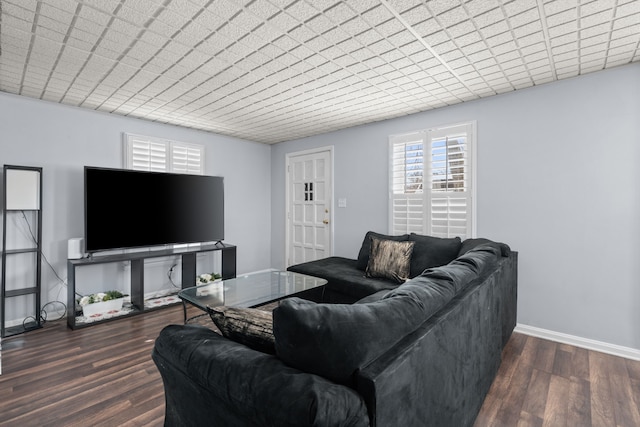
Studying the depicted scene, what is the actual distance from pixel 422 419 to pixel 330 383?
49 centimetres

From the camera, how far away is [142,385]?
2.14m

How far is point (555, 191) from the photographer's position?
9.30 feet

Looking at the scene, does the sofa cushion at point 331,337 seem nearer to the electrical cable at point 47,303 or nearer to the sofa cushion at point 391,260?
the sofa cushion at point 391,260

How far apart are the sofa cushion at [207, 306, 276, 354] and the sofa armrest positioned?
4 centimetres

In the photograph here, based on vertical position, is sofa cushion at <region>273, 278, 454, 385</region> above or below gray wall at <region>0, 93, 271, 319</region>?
below

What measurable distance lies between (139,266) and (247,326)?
2832mm

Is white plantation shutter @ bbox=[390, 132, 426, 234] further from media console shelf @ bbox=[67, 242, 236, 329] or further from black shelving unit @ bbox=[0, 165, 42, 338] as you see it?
black shelving unit @ bbox=[0, 165, 42, 338]

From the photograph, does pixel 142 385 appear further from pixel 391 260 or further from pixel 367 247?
pixel 367 247

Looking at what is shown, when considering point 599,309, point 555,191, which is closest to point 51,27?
point 555,191

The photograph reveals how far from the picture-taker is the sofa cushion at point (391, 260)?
10.3 ft

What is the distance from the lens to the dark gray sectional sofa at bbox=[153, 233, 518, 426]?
0.87 meters

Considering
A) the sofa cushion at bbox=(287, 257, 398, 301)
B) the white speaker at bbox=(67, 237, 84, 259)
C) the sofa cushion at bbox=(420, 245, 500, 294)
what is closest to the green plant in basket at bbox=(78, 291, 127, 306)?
the white speaker at bbox=(67, 237, 84, 259)

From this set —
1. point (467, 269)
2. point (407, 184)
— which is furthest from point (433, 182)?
point (467, 269)

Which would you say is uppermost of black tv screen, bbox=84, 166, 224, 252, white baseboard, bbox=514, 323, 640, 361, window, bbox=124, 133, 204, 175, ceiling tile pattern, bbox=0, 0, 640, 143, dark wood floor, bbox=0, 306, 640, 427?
ceiling tile pattern, bbox=0, 0, 640, 143
